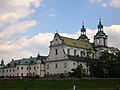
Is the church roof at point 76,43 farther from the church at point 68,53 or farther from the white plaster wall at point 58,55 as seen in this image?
the white plaster wall at point 58,55

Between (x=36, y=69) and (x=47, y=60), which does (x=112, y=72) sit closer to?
(x=47, y=60)

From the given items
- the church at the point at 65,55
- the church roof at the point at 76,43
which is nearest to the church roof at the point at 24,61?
the church at the point at 65,55

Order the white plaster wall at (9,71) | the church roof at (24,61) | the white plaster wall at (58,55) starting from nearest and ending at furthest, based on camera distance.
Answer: the white plaster wall at (58,55) < the church roof at (24,61) < the white plaster wall at (9,71)

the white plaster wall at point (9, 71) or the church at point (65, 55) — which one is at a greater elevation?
the church at point (65, 55)

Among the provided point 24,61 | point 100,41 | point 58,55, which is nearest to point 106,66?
point 58,55

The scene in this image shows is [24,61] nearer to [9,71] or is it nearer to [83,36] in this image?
[9,71]

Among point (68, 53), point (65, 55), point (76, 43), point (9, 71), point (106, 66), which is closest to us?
point (106, 66)

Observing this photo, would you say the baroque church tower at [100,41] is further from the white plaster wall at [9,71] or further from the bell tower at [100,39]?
the white plaster wall at [9,71]

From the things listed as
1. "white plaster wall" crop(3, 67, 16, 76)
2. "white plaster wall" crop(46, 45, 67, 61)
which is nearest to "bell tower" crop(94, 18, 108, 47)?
"white plaster wall" crop(46, 45, 67, 61)

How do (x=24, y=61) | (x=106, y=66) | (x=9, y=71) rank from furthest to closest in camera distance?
(x=9, y=71) < (x=24, y=61) < (x=106, y=66)

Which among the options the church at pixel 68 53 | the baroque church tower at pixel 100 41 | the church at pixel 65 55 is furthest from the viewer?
the baroque church tower at pixel 100 41

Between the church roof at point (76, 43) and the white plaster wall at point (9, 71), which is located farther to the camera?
the white plaster wall at point (9, 71)

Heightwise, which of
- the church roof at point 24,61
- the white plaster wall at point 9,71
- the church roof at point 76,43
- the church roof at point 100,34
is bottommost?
the white plaster wall at point 9,71

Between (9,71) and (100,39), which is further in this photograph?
(9,71)
